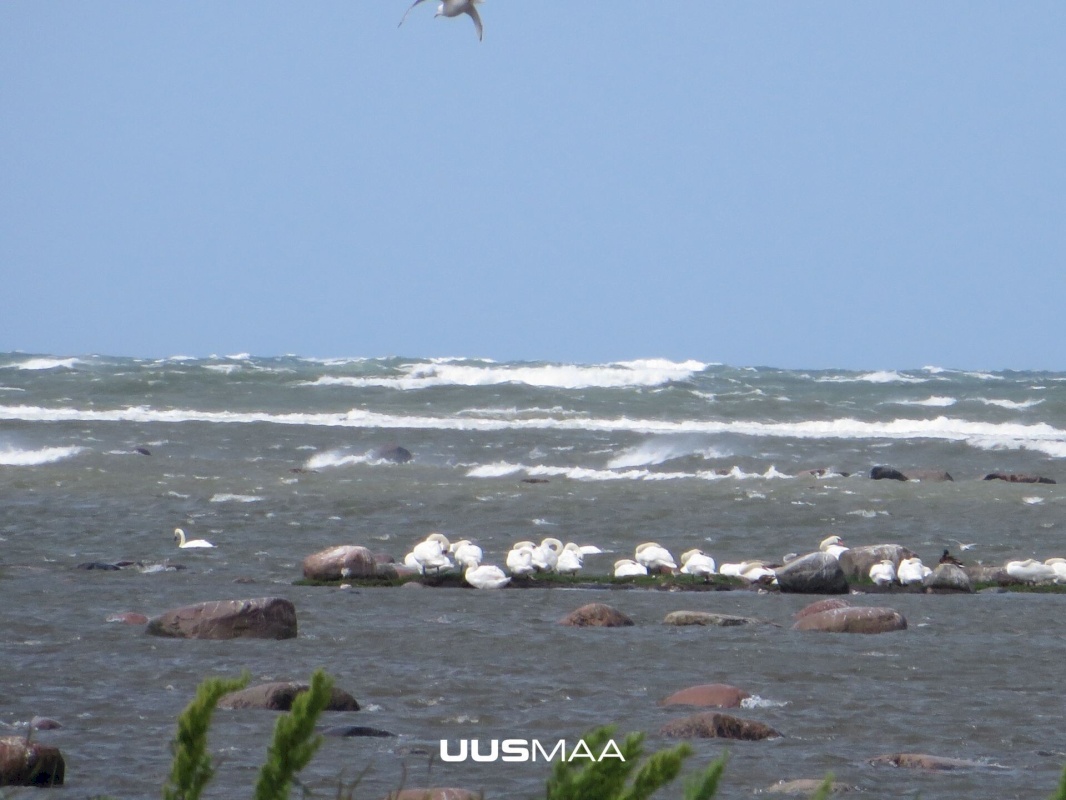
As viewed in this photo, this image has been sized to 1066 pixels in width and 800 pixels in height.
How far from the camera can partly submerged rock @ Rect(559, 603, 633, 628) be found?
859 cm

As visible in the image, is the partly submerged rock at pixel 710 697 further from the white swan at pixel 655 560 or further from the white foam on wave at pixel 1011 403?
the white foam on wave at pixel 1011 403

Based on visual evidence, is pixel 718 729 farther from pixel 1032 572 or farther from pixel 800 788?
pixel 1032 572

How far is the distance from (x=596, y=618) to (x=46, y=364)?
44836mm

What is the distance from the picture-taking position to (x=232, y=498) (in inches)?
628

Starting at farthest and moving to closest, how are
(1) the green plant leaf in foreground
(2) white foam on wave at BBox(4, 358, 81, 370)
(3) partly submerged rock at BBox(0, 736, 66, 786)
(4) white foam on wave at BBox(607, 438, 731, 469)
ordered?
1. (2) white foam on wave at BBox(4, 358, 81, 370)
2. (4) white foam on wave at BBox(607, 438, 731, 469)
3. (3) partly submerged rock at BBox(0, 736, 66, 786)
4. (1) the green plant leaf in foreground

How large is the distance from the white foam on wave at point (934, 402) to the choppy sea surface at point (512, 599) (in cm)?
471

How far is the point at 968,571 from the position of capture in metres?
10.9

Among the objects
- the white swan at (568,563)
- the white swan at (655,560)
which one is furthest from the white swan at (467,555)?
the white swan at (655,560)

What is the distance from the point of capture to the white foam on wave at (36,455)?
22.3m

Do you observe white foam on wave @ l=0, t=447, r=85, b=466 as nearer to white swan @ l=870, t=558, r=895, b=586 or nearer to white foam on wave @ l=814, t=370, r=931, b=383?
white swan @ l=870, t=558, r=895, b=586

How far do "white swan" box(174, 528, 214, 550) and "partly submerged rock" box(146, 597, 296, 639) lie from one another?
4375mm

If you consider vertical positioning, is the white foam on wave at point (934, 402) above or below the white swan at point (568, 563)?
above

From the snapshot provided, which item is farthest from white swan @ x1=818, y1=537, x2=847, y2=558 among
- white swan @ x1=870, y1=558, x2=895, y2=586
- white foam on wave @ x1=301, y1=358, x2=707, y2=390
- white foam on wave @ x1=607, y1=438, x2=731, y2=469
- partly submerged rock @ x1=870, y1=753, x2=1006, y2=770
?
white foam on wave @ x1=301, y1=358, x2=707, y2=390

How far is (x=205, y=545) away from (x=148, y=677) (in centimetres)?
571
